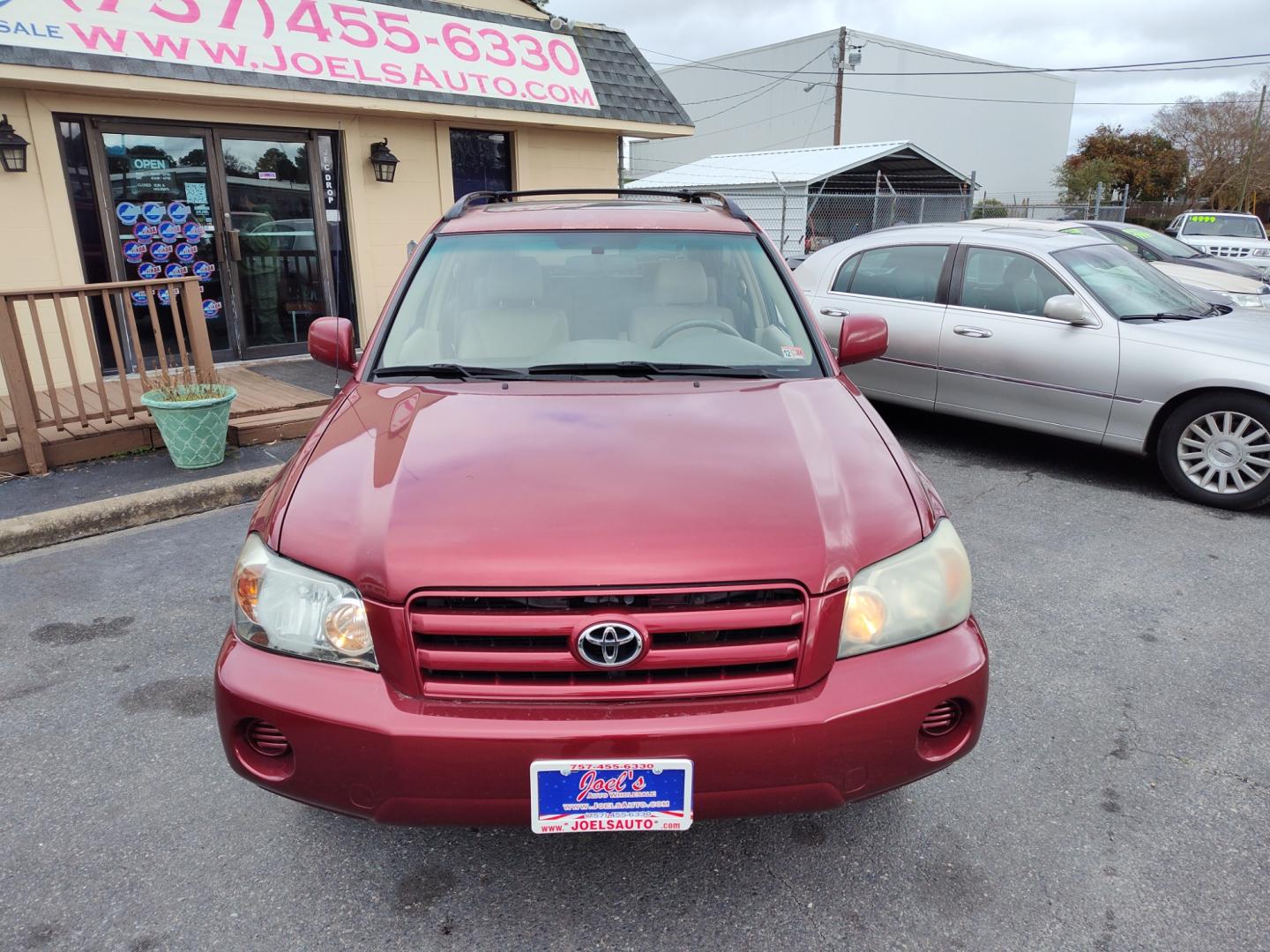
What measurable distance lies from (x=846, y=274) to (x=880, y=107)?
4175 centimetres

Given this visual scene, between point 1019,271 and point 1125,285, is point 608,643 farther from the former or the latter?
point 1125,285

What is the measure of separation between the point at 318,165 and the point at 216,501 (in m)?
4.81

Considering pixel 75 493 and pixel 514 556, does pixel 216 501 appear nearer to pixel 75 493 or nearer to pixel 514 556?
pixel 75 493

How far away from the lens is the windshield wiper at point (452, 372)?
2758 mm

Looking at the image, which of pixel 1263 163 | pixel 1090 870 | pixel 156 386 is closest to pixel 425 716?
pixel 1090 870

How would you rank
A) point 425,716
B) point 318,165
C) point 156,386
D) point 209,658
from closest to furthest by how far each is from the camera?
point 425,716, point 209,658, point 156,386, point 318,165

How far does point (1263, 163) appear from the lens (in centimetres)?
3709

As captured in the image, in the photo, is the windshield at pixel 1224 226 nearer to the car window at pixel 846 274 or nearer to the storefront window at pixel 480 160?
the car window at pixel 846 274

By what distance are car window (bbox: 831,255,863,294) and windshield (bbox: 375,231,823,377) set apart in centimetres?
370

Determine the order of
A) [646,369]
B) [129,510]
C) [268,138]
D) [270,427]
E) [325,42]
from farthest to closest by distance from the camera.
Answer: [268,138]
[325,42]
[270,427]
[129,510]
[646,369]

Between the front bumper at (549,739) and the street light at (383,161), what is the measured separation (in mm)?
7825

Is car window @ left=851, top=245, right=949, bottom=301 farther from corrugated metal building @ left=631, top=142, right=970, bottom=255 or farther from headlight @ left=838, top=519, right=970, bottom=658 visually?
corrugated metal building @ left=631, top=142, right=970, bottom=255

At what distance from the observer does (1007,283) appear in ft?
19.4

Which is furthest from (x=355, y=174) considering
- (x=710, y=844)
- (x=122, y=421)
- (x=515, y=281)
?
(x=710, y=844)
